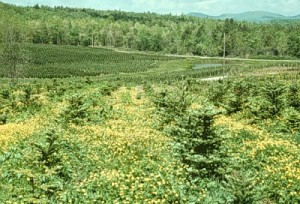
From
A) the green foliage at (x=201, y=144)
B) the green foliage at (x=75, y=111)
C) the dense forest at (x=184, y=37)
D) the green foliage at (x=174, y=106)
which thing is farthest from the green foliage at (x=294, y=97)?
the dense forest at (x=184, y=37)

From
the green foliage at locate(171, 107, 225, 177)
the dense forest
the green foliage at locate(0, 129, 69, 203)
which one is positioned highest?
the dense forest

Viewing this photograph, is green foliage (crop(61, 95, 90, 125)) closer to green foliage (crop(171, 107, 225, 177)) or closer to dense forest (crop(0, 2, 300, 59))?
green foliage (crop(171, 107, 225, 177))

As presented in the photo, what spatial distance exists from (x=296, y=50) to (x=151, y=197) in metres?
132

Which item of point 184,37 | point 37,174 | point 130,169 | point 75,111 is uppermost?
point 184,37

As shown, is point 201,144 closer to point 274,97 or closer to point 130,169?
point 130,169

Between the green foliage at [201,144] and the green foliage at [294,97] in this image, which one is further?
the green foliage at [294,97]

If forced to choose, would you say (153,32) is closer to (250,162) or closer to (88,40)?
(88,40)

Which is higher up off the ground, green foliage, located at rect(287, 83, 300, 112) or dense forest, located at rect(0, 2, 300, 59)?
dense forest, located at rect(0, 2, 300, 59)

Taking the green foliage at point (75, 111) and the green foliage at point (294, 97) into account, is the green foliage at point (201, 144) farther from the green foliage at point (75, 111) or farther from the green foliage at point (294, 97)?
the green foliage at point (294, 97)

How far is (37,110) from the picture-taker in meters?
27.1

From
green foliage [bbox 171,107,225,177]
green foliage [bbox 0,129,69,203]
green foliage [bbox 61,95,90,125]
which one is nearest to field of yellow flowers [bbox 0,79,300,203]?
green foliage [bbox 0,129,69,203]

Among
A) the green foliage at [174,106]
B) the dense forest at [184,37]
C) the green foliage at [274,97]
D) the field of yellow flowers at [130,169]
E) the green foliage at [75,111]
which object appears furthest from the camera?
the dense forest at [184,37]

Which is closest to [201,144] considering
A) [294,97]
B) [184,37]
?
[294,97]

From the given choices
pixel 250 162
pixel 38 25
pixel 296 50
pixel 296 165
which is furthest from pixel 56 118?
pixel 38 25
